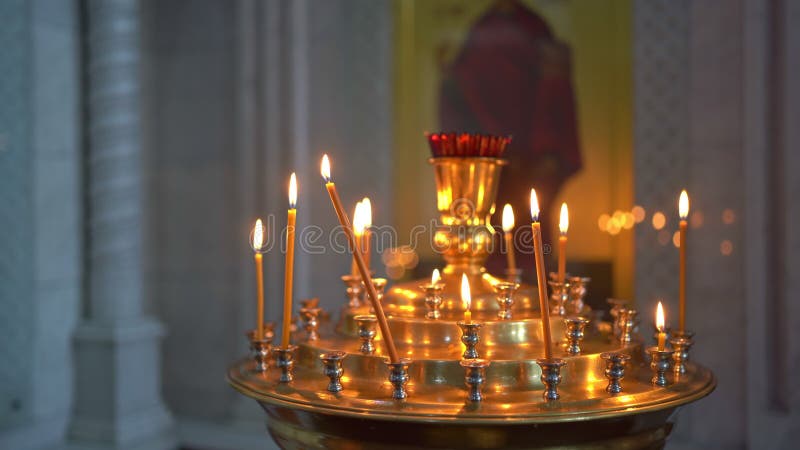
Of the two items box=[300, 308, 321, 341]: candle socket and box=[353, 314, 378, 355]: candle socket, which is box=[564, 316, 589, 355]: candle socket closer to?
box=[353, 314, 378, 355]: candle socket

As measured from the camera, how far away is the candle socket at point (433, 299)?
1.26 meters

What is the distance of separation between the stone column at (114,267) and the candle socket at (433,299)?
2362mm

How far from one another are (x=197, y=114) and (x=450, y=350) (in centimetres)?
310

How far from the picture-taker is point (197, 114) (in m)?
3.90

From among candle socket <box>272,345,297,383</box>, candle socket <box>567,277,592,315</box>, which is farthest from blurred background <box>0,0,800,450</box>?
candle socket <box>272,345,297,383</box>

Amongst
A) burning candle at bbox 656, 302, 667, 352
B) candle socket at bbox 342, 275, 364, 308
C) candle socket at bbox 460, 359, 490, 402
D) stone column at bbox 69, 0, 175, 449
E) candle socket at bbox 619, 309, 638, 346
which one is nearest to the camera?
candle socket at bbox 460, 359, 490, 402

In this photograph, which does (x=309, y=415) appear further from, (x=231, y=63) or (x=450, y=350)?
(x=231, y=63)

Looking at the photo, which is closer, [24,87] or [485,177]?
[485,177]

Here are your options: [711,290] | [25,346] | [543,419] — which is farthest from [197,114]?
[543,419]

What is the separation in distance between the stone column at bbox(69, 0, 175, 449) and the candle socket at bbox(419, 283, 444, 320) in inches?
93.0

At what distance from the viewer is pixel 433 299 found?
125 cm

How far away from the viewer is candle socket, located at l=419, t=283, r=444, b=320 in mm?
1257

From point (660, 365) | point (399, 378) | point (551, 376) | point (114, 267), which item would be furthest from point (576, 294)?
point (114, 267)

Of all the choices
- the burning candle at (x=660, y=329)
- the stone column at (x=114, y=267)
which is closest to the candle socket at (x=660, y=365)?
the burning candle at (x=660, y=329)
